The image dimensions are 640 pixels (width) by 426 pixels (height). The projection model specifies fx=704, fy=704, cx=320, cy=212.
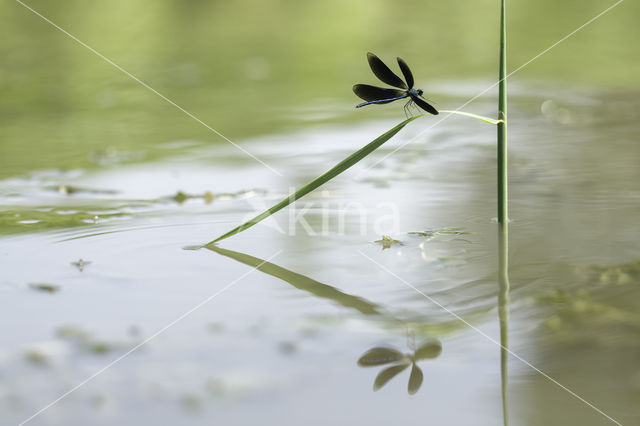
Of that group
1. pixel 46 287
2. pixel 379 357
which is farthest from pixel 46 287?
pixel 379 357

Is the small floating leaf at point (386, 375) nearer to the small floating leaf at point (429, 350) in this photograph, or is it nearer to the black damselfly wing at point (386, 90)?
the small floating leaf at point (429, 350)

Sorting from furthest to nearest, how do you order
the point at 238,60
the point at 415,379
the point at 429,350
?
the point at 238,60
the point at 429,350
the point at 415,379

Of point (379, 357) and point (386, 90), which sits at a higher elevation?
point (386, 90)

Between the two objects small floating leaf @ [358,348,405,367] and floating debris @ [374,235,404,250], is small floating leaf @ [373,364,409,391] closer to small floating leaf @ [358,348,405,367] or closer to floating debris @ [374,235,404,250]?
small floating leaf @ [358,348,405,367]

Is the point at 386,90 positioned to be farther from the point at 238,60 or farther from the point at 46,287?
the point at 238,60

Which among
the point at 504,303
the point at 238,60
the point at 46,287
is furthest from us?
the point at 238,60

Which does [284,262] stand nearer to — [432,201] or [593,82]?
[432,201]

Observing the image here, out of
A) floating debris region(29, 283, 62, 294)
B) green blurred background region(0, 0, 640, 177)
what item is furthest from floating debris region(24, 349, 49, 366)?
→ green blurred background region(0, 0, 640, 177)
